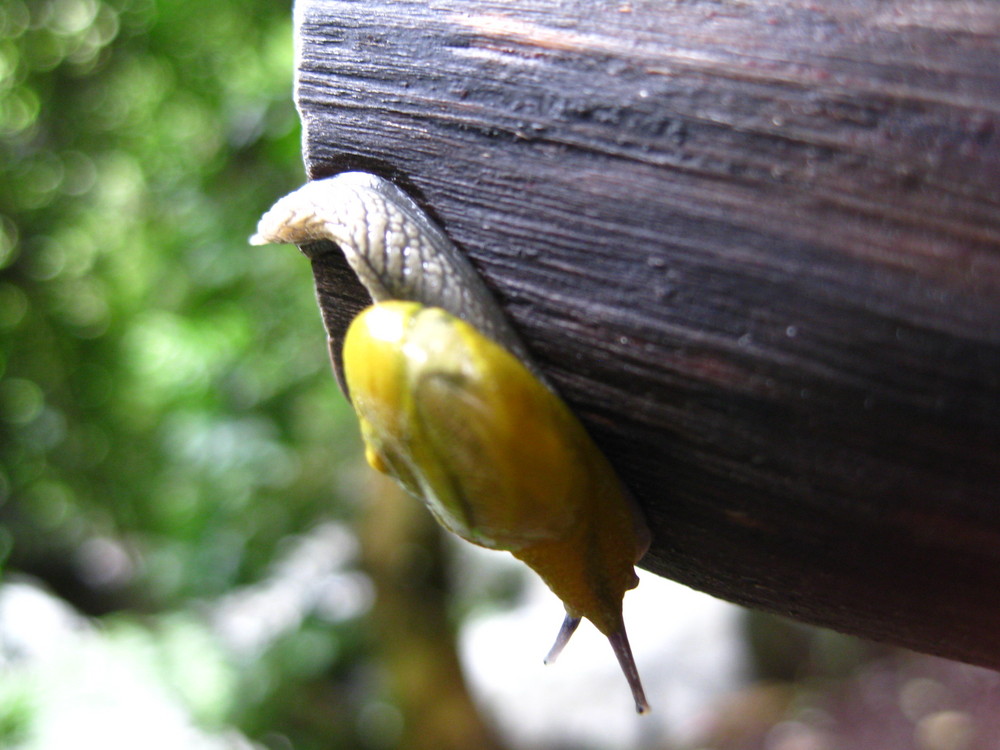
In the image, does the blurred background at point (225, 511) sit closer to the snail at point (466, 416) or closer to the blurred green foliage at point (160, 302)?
the blurred green foliage at point (160, 302)

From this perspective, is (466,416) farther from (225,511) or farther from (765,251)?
(225,511)

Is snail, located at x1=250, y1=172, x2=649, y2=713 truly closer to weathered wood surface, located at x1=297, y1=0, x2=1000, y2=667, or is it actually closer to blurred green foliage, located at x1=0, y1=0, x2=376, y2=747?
weathered wood surface, located at x1=297, y1=0, x2=1000, y2=667

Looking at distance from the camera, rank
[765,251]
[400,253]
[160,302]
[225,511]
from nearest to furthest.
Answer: [765,251] < [400,253] < [225,511] < [160,302]

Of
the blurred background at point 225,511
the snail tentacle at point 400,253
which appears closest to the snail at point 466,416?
the snail tentacle at point 400,253

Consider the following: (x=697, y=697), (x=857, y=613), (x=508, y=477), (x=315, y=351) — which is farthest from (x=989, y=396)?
(x=697, y=697)

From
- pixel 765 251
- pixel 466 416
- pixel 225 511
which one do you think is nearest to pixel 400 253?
pixel 466 416

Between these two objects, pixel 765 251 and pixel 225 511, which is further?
pixel 225 511

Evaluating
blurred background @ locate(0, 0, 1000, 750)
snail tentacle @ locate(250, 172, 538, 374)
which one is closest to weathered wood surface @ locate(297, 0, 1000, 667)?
snail tentacle @ locate(250, 172, 538, 374)

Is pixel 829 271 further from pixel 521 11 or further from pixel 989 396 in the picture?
pixel 521 11
